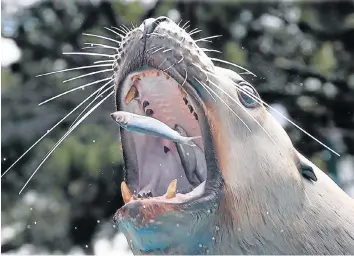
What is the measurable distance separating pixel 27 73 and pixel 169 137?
573cm

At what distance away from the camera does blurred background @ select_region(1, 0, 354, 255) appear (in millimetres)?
7199

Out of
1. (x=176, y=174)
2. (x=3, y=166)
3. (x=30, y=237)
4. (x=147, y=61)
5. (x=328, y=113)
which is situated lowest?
(x=30, y=237)

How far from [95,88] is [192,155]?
4.75m

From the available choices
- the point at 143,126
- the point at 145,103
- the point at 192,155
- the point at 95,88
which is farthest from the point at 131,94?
the point at 95,88

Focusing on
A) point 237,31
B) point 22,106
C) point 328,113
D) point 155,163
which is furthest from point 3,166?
point 155,163

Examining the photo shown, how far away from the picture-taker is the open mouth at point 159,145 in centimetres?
264

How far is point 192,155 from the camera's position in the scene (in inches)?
108

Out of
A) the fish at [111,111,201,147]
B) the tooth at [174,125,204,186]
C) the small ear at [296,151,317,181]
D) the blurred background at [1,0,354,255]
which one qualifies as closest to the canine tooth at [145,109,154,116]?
the tooth at [174,125,204,186]

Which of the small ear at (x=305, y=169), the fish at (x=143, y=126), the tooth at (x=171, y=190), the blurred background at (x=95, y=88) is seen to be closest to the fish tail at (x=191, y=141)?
the fish at (x=143, y=126)

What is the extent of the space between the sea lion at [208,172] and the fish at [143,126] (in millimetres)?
94

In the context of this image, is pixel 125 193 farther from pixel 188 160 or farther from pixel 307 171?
pixel 307 171

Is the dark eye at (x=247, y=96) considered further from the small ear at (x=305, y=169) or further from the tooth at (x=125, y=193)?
the tooth at (x=125, y=193)

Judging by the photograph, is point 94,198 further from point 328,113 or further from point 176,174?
point 176,174

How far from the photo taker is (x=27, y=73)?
26.2ft
